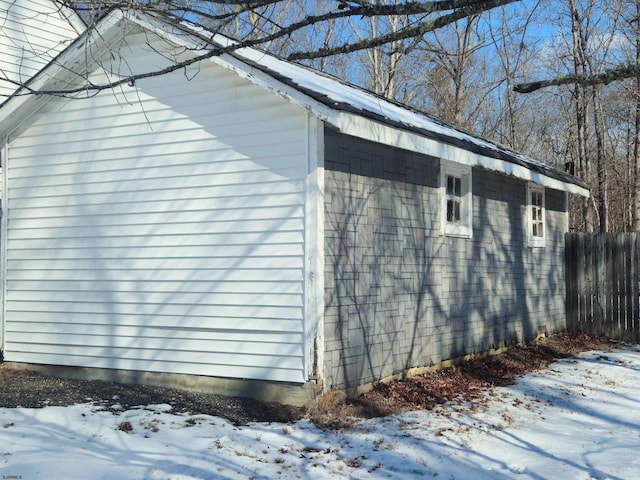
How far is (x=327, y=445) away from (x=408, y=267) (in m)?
3.18

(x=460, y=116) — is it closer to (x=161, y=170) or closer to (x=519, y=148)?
(x=519, y=148)

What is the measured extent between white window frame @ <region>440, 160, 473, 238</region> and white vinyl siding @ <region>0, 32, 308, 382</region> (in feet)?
9.38

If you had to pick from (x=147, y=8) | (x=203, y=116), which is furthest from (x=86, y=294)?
(x=147, y=8)

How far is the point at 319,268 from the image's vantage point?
6977mm

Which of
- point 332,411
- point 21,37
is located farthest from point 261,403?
point 21,37

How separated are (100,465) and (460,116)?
23239 mm

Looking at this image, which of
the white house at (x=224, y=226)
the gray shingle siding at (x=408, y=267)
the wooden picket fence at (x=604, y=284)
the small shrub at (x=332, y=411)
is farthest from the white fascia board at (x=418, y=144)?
the wooden picket fence at (x=604, y=284)

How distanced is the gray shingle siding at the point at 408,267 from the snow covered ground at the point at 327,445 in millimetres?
1055

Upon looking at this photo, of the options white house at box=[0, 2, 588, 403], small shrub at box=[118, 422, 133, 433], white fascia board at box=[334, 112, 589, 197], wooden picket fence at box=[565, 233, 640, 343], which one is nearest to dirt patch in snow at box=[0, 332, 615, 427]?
white house at box=[0, 2, 588, 403]

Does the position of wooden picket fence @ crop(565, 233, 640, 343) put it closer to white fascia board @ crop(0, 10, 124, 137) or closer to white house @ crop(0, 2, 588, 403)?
white house @ crop(0, 2, 588, 403)

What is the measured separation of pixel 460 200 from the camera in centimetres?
990

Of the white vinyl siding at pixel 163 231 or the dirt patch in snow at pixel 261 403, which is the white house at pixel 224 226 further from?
the dirt patch in snow at pixel 261 403

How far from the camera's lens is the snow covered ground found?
5.10 meters

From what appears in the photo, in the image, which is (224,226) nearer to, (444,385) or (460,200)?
(444,385)
